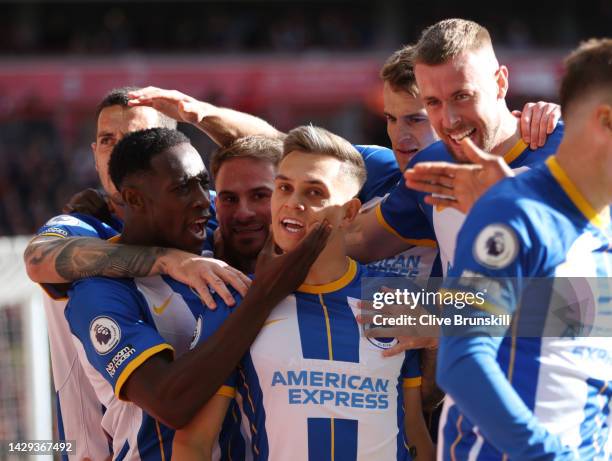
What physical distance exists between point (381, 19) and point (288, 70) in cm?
562

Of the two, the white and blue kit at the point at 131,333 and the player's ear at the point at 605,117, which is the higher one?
the player's ear at the point at 605,117

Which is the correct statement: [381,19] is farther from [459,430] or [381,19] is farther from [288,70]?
[459,430]

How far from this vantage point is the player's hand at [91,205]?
4.23 m

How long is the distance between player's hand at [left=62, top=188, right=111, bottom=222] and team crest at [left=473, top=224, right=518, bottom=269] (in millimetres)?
2339

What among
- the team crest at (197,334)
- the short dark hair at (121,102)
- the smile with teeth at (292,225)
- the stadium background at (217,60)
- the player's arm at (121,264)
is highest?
the stadium background at (217,60)

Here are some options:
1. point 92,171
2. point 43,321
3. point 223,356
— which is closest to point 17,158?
point 92,171

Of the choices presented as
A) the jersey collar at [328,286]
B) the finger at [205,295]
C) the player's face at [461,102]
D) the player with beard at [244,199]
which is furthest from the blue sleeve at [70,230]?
the player's face at [461,102]

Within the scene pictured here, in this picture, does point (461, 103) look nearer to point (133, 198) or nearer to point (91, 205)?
point (133, 198)

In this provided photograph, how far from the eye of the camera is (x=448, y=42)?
3410 mm

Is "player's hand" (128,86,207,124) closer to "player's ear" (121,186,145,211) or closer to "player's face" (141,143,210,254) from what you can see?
"player's face" (141,143,210,254)

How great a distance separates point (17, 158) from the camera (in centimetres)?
1827

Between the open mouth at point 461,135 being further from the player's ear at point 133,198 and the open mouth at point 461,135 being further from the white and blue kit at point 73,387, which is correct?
the white and blue kit at point 73,387

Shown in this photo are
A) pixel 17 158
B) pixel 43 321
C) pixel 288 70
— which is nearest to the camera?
pixel 43 321

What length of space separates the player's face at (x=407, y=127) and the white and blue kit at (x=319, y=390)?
3.55 ft
